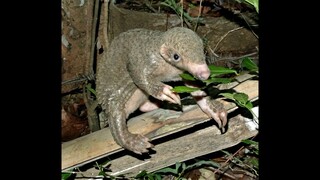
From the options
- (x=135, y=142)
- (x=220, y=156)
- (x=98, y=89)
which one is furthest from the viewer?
(x=220, y=156)

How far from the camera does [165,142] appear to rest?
3.46 metres

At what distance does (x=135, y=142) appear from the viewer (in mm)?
3266

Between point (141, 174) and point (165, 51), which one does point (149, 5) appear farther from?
point (141, 174)

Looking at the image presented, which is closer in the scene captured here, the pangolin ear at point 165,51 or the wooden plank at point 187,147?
the wooden plank at point 187,147

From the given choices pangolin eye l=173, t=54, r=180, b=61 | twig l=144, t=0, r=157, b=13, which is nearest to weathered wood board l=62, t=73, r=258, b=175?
pangolin eye l=173, t=54, r=180, b=61

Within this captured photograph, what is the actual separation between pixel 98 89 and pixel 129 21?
1.40 metres

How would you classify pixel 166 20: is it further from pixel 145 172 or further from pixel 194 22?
pixel 145 172

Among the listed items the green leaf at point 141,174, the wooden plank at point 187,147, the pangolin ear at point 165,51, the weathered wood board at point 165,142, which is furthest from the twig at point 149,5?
the green leaf at point 141,174

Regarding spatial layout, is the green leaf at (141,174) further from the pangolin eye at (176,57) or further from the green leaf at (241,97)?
the green leaf at (241,97)

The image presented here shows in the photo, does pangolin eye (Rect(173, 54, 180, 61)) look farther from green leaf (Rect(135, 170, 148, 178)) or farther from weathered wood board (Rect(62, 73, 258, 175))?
green leaf (Rect(135, 170, 148, 178))

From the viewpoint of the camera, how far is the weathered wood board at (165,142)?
123 inches

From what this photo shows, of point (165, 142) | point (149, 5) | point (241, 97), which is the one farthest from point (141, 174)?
point (149, 5)

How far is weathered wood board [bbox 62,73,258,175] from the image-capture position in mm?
3129
